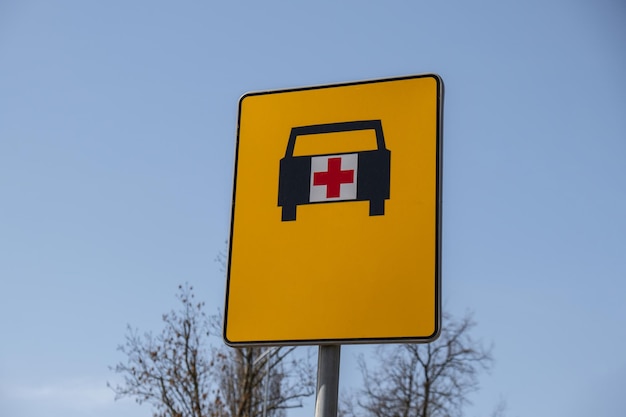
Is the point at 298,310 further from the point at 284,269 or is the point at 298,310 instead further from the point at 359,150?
the point at 359,150

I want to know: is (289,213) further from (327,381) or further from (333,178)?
(327,381)

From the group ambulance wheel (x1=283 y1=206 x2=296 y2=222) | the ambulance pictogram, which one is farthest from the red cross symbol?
ambulance wheel (x1=283 y1=206 x2=296 y2=222)

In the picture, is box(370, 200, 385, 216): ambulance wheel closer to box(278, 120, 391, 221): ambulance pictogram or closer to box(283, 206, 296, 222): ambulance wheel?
box(278, 120, 391, 221): ambulance pictogram

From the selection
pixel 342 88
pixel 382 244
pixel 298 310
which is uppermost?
pixel 342 88

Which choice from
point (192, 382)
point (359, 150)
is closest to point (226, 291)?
point (359, 150)

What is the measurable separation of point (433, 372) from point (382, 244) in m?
17.8

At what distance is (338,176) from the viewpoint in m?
2.71

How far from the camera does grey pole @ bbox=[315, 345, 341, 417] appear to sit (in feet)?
8.26

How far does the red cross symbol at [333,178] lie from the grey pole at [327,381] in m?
0.45

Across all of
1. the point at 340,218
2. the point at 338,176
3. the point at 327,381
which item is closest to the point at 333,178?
the point at 338,176

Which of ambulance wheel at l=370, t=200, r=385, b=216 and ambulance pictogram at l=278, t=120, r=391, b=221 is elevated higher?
ambulance pictogram at l=278, t=120, r=391, b=221

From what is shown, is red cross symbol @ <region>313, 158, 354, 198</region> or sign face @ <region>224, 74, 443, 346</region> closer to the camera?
sign face @ <region>224, 74, 443, 346</region>

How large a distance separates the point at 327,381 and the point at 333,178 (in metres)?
0.58

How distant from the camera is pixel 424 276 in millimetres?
2518
